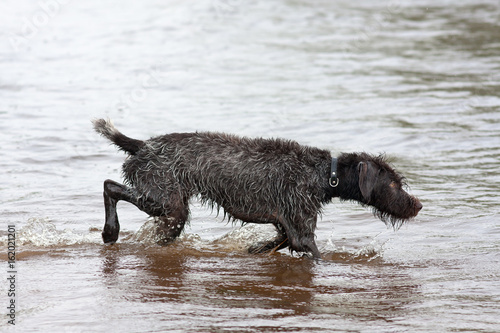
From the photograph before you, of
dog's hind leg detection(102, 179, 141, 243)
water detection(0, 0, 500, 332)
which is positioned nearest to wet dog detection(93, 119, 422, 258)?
dog's hind leg detection(102, 179, 141, 243)

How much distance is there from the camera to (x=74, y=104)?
48.9ft

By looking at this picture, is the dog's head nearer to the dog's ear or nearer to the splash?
the dog's ear

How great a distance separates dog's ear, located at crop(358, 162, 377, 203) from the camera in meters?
7.59

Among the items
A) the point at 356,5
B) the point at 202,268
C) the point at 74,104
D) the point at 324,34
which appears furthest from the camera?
the point at 356,5

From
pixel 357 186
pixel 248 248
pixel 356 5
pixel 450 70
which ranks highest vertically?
pixel 356 5

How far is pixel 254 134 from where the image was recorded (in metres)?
12.8

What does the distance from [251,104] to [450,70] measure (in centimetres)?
515

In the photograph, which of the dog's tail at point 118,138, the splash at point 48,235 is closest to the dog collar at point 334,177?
the dog's tail at point 118,138

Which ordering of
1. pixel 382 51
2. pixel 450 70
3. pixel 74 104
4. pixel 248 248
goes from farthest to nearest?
1. pixel 382 51
2. pixel 450 70
3. pixel 74 104
4. pixel 248 248

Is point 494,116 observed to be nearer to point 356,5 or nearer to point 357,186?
point 357,186

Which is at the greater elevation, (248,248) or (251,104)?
(251,104)

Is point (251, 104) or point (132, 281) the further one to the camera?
point (251, 104)

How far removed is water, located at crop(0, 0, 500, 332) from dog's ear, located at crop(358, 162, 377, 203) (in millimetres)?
745

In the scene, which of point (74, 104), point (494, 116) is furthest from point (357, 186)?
point (74, 104)
